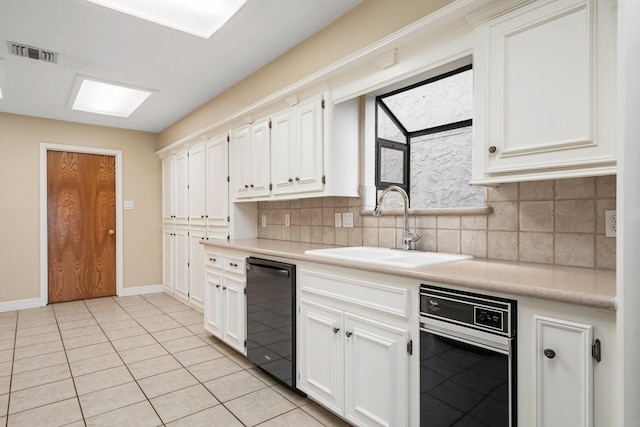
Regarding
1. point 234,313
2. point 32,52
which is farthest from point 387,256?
point 32,52

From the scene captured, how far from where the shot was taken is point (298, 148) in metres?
2.68

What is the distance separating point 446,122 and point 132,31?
2278 mm

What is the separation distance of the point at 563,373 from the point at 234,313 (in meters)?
2.29

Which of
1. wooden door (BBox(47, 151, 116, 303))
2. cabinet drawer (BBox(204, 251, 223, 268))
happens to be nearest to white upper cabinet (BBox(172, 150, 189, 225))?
wooden door (BBox(47, 151, 116, 303))

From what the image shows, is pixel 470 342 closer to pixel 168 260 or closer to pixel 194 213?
pixel 194 213

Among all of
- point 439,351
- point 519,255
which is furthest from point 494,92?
point 439,351

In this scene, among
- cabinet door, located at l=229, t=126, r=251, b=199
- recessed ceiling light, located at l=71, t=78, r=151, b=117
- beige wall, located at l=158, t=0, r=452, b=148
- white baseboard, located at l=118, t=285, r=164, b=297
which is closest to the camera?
beige wall, located at l=158, t=0, r=452, b=148

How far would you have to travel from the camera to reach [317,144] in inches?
98.9

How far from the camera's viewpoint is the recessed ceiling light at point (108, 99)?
3.81 meters

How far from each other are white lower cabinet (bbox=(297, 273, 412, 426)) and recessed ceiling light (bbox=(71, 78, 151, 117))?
310cm

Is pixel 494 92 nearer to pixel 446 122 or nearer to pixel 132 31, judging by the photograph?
pixel 446 122

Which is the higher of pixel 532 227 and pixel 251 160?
pixel 251 160

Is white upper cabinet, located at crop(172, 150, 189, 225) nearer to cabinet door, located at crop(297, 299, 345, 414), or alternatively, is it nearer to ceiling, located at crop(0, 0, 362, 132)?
ceiling, located at crop(0, 0, 362, 132)

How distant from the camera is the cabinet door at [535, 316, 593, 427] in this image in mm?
1054
